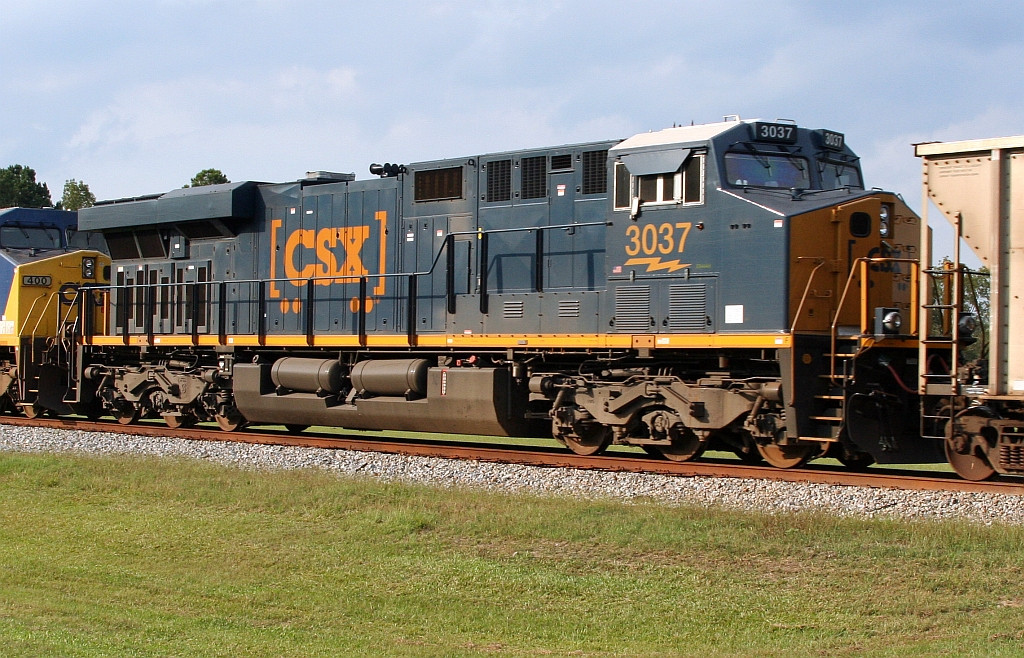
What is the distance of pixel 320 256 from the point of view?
1614cm

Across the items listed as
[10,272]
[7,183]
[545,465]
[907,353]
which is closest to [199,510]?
[545,465]

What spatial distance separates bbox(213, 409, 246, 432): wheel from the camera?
17.1m

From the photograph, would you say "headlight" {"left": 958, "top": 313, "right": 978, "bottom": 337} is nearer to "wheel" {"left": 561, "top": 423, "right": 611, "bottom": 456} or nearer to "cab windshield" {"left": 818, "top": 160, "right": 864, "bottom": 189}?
"cab windshield" {"left": 818, "top": 160, "right": 864, "bottom": 189}

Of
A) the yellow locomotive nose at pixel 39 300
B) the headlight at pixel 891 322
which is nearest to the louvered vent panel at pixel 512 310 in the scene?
the headlight at pixel 891 322

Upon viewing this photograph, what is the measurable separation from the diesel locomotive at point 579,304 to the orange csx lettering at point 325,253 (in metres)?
0.03

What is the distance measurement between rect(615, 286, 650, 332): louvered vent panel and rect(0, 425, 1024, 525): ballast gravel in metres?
1.78

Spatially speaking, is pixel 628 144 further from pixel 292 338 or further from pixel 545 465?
pixel 292 338

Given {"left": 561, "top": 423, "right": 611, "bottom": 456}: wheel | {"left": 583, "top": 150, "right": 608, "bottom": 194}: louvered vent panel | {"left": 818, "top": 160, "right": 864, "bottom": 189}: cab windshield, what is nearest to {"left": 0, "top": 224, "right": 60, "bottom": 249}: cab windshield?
{"left": 583, "top": 150, "right": 608, "bottom": 194}: louvered vent panel

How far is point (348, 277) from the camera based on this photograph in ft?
51.2

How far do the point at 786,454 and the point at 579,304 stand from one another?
113 inches

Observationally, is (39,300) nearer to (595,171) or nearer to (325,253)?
(325,253)

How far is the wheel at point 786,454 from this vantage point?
11500 mm

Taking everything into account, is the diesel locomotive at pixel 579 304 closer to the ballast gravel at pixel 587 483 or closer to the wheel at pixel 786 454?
the wheel at pixel 786 454

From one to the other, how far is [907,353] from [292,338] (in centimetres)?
866
